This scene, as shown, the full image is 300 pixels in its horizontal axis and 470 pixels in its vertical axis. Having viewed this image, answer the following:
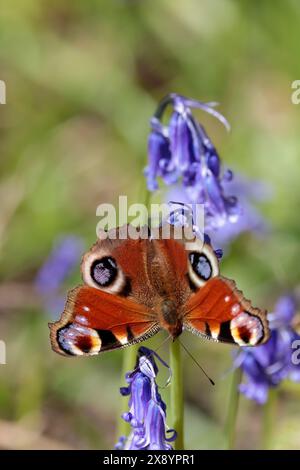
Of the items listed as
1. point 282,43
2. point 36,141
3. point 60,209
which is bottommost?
point 60,209

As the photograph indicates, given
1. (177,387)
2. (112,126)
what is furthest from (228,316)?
(112,126)

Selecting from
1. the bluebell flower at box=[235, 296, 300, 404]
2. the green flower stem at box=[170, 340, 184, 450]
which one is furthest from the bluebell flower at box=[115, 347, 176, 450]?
the bluebell flower at box=[235, 296, 300, 404]

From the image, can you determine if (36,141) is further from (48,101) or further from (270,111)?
(270,111)

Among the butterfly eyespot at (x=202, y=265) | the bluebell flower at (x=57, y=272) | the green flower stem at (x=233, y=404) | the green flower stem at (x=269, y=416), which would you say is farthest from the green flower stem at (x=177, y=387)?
the bluebell flower at (x=57, y=272)

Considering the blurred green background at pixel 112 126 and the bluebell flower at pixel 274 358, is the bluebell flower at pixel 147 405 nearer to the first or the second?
the bluebell flower at pixel 274 358

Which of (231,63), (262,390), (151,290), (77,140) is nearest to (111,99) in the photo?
(77,140)
